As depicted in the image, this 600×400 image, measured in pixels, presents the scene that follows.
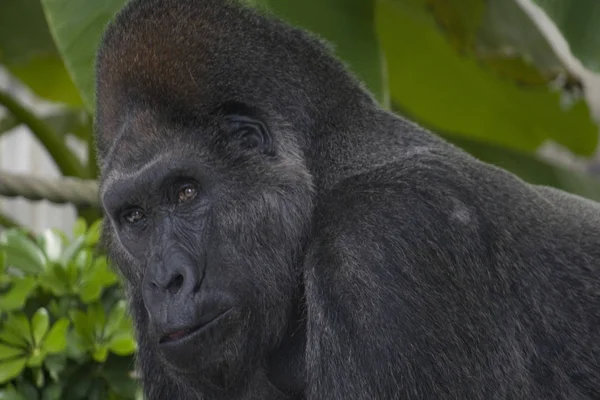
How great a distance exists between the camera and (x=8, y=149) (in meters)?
7.86

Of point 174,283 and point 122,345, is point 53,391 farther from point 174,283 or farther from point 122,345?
point 174,283

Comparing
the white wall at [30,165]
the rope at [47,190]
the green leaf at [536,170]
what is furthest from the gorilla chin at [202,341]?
the white wall at [30,165]

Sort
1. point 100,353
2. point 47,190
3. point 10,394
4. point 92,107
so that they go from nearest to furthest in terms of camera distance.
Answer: point 10,394 < point 100,353 < point 47,190 < point 92,107

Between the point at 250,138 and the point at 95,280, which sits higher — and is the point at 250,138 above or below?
above

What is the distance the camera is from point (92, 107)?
12.1 ft

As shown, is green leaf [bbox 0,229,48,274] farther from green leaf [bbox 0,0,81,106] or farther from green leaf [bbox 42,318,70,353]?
green leaf [bbox 0,0,81,106]

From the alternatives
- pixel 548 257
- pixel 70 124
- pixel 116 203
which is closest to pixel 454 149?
pixel 548 257

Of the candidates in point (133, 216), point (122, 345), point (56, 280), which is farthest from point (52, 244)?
point (133, 216)

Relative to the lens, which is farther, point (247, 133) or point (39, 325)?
point (39, 325)

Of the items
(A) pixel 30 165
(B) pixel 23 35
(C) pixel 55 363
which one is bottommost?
(A) pixel 30 165

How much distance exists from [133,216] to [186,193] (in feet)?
0.50

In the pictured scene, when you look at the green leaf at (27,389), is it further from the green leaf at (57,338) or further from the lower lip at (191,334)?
the lower lip at (191,334)

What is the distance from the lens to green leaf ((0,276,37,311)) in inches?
108

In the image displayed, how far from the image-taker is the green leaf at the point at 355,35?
3787mm
